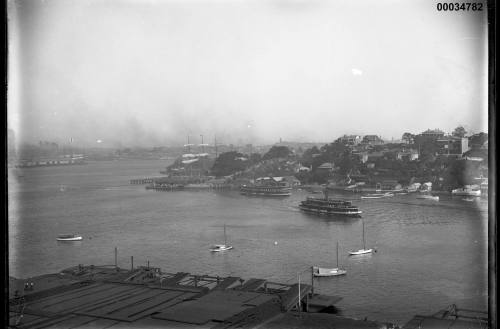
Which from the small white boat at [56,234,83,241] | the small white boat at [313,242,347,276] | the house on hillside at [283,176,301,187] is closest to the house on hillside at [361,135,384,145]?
the house on hillside at [283,176,301,187]

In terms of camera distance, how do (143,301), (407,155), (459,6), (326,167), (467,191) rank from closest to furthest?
(459,6), (143,301), (467,191), (407,155), (326,167)

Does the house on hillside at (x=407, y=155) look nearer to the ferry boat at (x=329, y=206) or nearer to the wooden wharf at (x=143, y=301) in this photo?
the ferry boat at (x=329, y=206)

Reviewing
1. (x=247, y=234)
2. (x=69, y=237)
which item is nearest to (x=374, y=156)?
(x=247, y=234)

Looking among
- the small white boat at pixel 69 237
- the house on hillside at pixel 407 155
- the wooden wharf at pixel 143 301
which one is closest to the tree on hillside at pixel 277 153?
the house on hillside at pixel 407 155

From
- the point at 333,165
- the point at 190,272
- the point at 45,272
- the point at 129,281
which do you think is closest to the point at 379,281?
the point at 333,165

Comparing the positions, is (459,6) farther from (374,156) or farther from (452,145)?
(374,156)

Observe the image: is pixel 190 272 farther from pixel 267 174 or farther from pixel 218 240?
pixel 267 174
